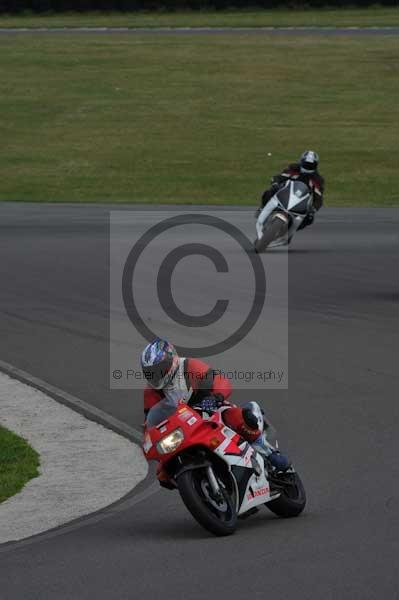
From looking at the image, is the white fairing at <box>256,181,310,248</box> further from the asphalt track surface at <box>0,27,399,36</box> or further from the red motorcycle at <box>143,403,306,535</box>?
the asphalt track surface at <box>0,27,399,36</box>

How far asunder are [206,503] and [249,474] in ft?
1.47

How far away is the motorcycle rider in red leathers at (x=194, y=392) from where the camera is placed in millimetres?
9172

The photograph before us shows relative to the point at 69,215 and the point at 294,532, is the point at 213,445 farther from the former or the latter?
the point at 69,215

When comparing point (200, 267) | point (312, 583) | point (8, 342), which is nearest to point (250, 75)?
point (200, 267)

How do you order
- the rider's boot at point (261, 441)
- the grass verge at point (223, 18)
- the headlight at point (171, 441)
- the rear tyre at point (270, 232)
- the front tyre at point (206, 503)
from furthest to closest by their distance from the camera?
the grass verge at point (223, 18) → the rear tyre at point (270, 232) → the rider's boot at point (261, 441) → the headlight at point (171, 441) → the front tyre at point (206, 503)

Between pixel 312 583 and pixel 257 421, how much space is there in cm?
183

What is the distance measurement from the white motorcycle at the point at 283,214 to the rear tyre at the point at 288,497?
45.4 feet

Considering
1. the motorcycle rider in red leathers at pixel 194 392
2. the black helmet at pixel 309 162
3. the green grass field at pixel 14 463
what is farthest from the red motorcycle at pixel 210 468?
the black helmet at pixel 309 162

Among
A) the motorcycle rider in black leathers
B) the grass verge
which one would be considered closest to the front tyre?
the motorcycle rider in black leathers

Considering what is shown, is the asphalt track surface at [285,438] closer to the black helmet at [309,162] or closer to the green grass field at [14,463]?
the green grass field at [14,463]

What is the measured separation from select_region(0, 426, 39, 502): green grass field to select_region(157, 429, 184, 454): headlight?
183 cm

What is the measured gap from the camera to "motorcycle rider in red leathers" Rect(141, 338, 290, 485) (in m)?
9.17

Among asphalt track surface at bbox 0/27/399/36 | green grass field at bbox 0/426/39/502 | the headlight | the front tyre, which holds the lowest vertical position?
green grass field at bbox 0/426/39/502

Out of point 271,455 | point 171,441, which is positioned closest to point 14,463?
point 271,455
